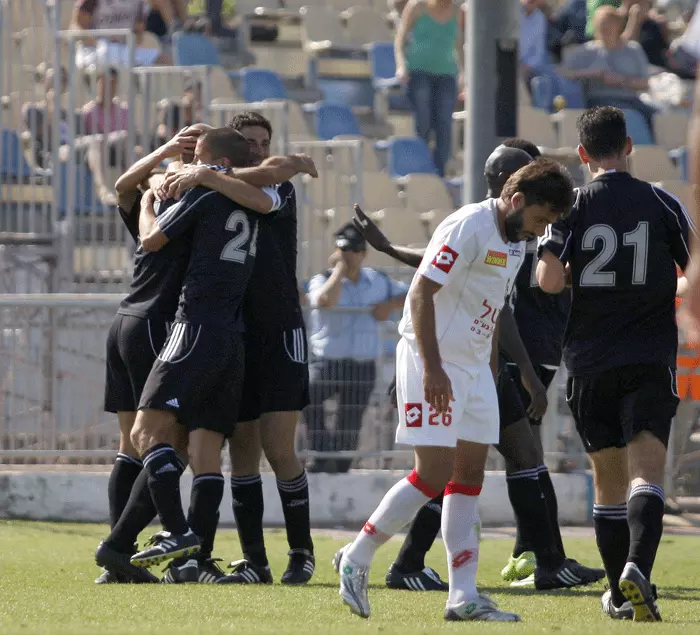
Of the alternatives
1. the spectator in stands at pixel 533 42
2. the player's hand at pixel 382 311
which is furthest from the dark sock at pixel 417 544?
the spectator in stands at pixel 533 42

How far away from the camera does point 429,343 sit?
18.2 ft

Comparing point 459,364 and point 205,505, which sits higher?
point 459,364

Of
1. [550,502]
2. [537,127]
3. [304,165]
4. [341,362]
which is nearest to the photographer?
[304,165]

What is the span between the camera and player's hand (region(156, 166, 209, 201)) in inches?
266

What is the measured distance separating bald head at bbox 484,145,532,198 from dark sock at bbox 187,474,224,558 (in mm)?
1867

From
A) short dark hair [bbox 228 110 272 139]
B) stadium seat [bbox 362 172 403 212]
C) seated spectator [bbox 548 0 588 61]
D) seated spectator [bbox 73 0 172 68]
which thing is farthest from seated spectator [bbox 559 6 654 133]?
short dark hair [bbox 228 110 272 139]

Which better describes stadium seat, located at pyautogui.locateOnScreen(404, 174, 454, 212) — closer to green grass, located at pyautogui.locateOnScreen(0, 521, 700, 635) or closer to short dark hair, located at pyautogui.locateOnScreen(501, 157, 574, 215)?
green grass, located at pyautogui.locateOnScreen(0, 521, 700, 635)

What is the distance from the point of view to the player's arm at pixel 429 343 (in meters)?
5.50

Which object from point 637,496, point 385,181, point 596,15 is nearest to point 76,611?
point 637,496

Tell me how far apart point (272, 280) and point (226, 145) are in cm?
69

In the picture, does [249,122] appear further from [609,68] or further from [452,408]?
[609,68]

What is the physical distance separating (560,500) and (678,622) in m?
4.63

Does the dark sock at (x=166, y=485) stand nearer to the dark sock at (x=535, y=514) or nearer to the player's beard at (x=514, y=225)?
the dark sock at (x=535, y=514)

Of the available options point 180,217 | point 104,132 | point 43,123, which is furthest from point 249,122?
point 43,123
